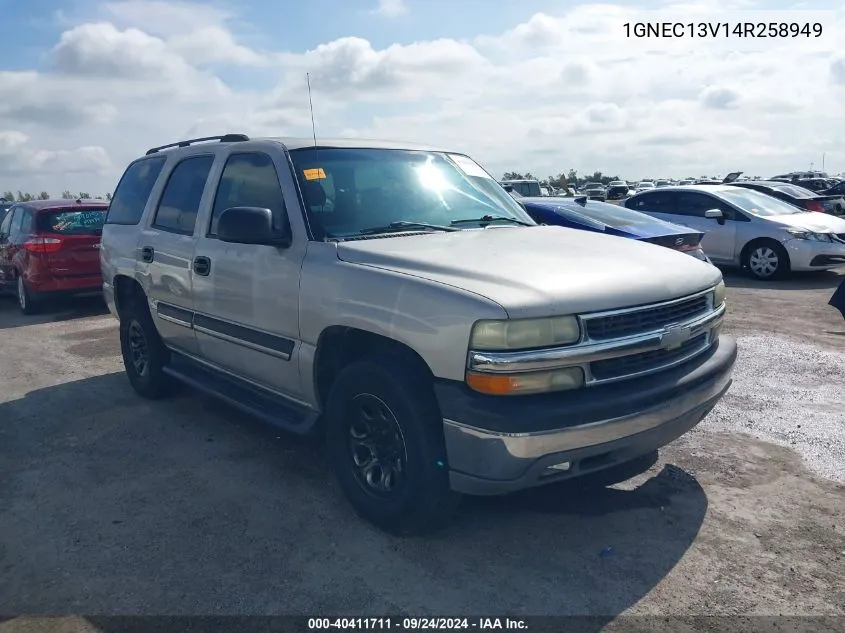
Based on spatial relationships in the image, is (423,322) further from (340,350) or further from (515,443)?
(340,350)

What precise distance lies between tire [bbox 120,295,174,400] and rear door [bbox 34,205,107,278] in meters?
4.51

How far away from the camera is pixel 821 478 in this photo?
4.26 m

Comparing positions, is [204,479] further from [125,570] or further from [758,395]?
[758,395]

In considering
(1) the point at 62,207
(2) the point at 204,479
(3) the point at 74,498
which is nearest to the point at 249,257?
(2) the point at 204,479

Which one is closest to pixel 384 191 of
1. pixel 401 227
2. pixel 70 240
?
pixel 401 227

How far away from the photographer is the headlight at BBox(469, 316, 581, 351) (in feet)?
10.1

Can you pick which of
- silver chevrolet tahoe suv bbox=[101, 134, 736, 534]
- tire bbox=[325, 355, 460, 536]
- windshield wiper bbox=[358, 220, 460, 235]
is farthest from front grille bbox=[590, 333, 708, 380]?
windshield wiper bbox=[358, 220, 460, 235]

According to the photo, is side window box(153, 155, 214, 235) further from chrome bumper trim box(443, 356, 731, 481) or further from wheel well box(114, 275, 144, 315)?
chrome bumper trim box(443, 356, 731, 481)

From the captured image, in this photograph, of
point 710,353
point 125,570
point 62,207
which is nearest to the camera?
point 125,570

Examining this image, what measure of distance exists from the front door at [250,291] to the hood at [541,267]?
20.4 inches

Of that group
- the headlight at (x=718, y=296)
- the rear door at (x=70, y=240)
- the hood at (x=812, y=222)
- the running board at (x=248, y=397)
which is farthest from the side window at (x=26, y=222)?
the hood at (x=812, y=222)

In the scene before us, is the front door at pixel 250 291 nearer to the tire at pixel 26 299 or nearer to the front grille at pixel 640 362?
the front grille at pixel 640 362

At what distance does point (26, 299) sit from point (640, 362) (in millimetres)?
9880

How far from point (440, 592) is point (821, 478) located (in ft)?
8.10
